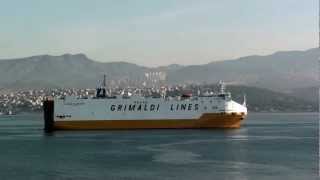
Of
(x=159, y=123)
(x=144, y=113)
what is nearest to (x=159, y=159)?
(x=144, y=113)

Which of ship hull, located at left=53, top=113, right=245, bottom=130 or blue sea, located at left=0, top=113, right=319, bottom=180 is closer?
blue sea, located at left=0, top=113, right=319, bottom=180

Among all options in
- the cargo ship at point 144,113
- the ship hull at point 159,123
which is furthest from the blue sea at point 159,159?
the cargo ship at point 144,113

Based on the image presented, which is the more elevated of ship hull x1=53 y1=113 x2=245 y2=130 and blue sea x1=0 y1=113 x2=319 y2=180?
ship hull x1=53 y1=113 x2=245 y2=130

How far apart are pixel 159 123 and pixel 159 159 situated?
3086cm

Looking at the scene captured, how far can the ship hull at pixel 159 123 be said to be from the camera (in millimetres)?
74062

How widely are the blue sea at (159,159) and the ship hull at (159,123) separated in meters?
10.1

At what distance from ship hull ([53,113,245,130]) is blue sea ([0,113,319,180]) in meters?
10.1

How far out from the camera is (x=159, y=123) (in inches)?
2936

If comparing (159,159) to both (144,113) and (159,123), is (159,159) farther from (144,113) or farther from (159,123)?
(159,123)

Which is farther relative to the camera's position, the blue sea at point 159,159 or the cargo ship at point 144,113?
→ the cargo ship at point 144,113

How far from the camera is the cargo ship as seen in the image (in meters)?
74.1

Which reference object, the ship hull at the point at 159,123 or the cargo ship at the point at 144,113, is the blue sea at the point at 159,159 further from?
the cargo ship at the point at 144,113

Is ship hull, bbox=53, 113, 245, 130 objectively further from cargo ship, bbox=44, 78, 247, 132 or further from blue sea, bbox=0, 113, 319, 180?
blue sea, bbox=0, 113, 319, 180

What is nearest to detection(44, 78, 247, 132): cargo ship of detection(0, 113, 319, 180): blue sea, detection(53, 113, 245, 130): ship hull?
detection(53, 113, 245, 130): ship hull
